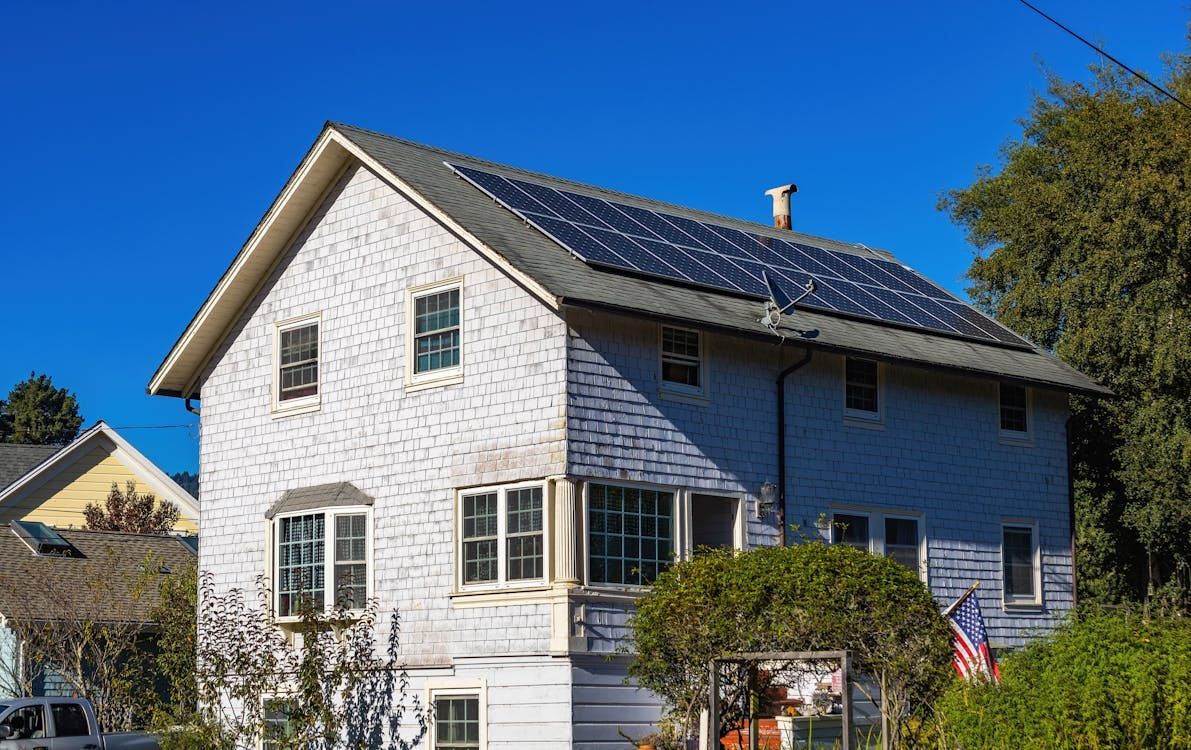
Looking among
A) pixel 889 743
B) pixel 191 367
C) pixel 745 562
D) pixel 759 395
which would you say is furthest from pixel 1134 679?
pixel 191 367

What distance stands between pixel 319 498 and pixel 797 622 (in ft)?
29.4

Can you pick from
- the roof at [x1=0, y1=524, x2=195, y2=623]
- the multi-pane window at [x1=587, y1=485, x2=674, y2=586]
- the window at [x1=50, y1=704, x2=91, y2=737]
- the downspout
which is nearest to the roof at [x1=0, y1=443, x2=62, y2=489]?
the roof at [x1=0, y1=524, x2=195, y2=623]

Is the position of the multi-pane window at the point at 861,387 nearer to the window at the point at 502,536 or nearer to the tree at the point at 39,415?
the window at the point at 502,536

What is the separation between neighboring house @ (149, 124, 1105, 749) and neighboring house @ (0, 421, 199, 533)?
585 inches

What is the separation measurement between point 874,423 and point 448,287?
7407 mm

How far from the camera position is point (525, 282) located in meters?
21.0

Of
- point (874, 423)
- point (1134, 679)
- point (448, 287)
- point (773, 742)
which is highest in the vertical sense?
point (448, 287)

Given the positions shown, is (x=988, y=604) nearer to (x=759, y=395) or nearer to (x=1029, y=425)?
(x=1029, y=425)

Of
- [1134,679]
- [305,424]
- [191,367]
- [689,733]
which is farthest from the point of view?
[191,367]

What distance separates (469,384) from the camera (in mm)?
22484

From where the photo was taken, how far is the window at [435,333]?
75.1ft

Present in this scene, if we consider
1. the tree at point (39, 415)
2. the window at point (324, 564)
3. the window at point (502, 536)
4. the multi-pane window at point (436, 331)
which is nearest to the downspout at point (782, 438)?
the window at point (502, 536)

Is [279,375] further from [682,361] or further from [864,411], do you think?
[864,411]

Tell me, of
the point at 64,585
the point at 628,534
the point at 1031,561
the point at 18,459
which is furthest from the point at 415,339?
the point at 18,459
